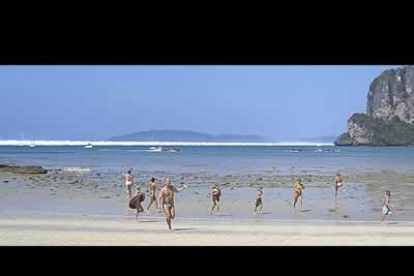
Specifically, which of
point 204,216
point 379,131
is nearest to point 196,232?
point 204,216

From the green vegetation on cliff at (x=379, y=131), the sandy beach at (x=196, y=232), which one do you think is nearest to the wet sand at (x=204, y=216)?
the sandy beach at (x=196, y=232)

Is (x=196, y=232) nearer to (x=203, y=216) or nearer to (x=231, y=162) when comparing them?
(x=203, y=216)

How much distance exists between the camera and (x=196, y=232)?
9.92 m

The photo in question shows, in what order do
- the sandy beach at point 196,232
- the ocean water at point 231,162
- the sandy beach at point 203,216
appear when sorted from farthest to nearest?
the ocean water at point 231,162, the sandy beach at point 203,216, the sandy beach at point 196,232

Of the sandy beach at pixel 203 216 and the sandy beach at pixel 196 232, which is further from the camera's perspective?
the sandy beach at pixel 203 216

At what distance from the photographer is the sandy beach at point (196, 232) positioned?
8.87m

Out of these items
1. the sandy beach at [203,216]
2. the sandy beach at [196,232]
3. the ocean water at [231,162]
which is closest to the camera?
the sandy beach at [196,232]

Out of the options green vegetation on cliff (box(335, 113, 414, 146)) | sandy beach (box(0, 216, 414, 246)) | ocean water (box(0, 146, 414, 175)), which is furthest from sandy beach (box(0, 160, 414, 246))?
green vegetation on cliff (box(335, 113, 414, 146))

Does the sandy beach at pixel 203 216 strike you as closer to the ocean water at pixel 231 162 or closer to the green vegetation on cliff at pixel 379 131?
the ocean water at pixel 231 162

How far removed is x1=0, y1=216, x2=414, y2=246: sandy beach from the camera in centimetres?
887
